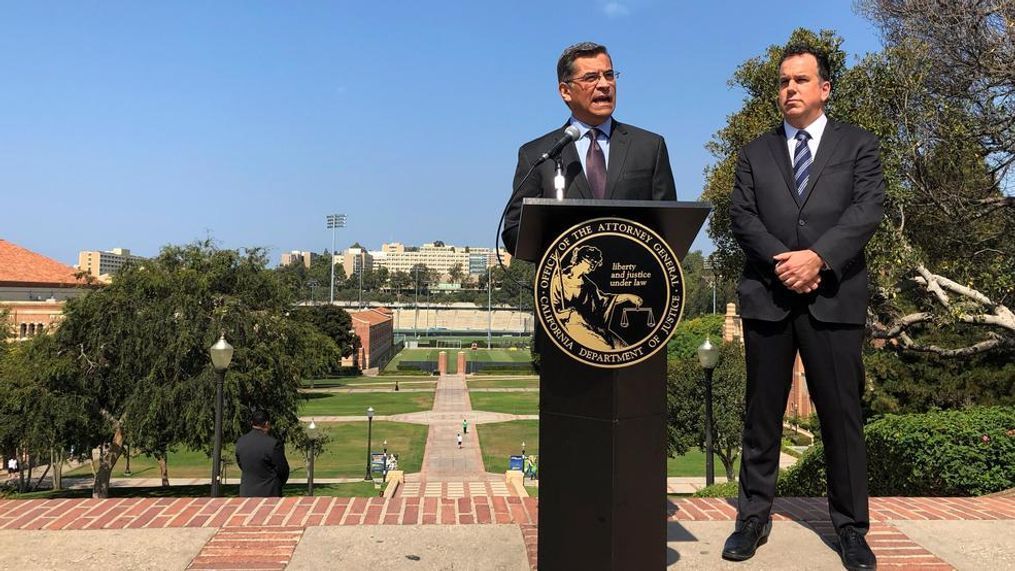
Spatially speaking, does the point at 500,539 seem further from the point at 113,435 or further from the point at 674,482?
the point at 674,482

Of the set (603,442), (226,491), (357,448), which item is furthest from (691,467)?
(603,442)

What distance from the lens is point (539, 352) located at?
298 centimetres

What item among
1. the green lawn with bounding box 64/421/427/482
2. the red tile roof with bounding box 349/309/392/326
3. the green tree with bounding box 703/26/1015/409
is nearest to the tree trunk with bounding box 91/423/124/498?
the green lawn with bounding box 64/421/427/482

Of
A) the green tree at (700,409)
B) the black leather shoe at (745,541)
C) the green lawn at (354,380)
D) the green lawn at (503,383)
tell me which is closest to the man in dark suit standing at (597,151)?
the black leather shoe at (745,541)

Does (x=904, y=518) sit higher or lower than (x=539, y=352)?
lower

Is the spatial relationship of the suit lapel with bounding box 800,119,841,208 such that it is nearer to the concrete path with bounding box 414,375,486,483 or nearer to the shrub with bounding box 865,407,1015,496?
the shrub with bounding box 865,407,1015,496

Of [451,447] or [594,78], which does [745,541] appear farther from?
[451,447]

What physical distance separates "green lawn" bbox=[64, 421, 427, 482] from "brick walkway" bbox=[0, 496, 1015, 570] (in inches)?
955

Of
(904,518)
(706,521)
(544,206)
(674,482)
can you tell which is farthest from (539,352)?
(674,482)

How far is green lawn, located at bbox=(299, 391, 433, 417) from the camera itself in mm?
56094

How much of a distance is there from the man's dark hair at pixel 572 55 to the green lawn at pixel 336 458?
27130mm

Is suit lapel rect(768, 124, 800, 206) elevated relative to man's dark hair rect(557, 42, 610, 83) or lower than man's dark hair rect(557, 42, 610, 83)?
lower

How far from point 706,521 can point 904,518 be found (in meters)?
1.32

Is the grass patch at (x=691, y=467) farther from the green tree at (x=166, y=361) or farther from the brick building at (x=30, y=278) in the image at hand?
the brick building at (x=30, y=278)
